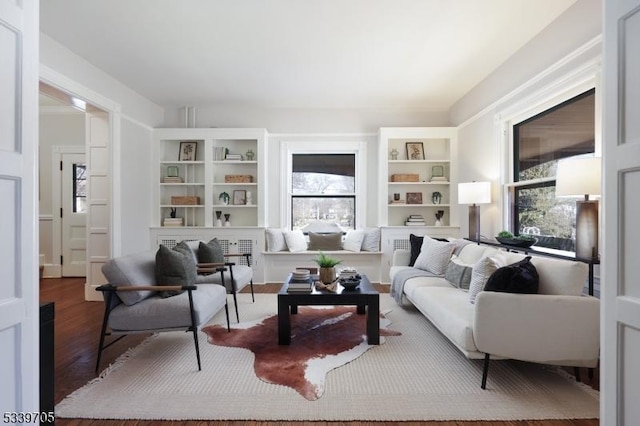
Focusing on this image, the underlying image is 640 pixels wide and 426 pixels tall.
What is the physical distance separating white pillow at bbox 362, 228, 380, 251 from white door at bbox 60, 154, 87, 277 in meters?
4.76

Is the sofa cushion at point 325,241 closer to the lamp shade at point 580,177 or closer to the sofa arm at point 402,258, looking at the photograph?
→ the sofa arm at point 402,258

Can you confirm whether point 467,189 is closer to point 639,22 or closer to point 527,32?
point 527,32

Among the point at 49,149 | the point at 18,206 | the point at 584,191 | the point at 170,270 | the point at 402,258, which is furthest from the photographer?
the point at 49,149

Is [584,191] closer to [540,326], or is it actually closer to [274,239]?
[540,326]

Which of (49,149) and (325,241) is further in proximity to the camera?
(49,149)

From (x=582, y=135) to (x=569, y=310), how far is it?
5.43 ft

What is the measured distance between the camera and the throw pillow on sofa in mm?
2207

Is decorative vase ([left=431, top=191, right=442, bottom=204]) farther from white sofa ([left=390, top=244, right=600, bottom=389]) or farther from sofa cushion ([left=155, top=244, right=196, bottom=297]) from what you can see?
sofa cushion ([left=155, top=244, right=196, bottom=297])

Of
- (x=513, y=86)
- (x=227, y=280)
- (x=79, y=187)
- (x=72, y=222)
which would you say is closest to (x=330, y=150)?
(x=513, y=86)

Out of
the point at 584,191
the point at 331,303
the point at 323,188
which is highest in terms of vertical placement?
the point at 323,188

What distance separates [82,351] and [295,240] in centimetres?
305

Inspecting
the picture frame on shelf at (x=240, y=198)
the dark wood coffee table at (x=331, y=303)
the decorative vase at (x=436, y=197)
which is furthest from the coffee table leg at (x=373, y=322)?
the picture frame on shelf at (x=240, y=198)

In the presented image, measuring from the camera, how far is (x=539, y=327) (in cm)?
210

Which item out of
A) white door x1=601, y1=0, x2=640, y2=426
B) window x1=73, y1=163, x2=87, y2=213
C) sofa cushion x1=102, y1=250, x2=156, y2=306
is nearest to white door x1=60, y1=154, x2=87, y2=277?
window x1=73, y1=163, x2=87, y2=213
